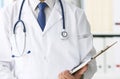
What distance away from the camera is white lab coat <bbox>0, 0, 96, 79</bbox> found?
1205mm

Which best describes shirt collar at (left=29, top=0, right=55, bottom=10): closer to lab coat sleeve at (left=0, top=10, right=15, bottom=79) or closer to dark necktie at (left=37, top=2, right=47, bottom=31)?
dark necktie at (left=37, top=2, right=47, bottom=31)

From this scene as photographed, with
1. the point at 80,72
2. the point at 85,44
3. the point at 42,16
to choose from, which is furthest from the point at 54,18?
the point at 80,72

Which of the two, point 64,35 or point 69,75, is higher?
point 64,35

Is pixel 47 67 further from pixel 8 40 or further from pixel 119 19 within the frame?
pixel 119 19

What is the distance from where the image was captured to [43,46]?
123 cm

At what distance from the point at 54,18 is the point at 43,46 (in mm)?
153

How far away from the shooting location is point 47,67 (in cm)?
122

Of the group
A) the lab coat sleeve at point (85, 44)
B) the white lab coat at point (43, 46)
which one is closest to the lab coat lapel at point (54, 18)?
the white lab coat at point (43, 46)

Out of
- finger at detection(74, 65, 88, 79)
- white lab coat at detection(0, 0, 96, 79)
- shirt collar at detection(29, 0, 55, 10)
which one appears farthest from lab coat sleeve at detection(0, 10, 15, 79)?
finger at detection(74, 65, 88, 79)

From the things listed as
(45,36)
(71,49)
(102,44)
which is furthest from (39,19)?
(102,44)

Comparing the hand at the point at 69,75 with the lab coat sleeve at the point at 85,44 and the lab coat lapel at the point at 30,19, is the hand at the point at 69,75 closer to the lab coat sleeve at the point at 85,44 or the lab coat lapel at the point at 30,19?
the lab coat sleeve at the point at 85,44

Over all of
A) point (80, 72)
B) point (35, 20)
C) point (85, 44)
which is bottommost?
point (80, 72)

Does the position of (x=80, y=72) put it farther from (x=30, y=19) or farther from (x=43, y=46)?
(x=30, y=19)

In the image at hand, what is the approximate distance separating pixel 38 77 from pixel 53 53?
0.13 m
